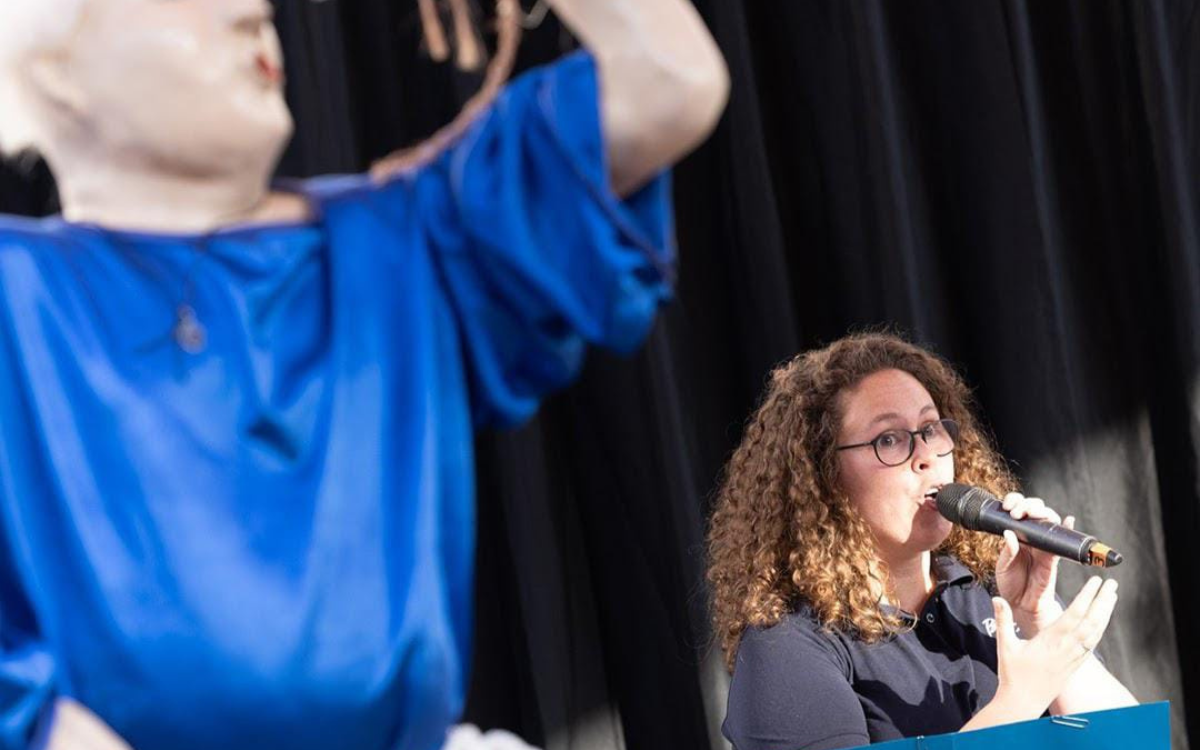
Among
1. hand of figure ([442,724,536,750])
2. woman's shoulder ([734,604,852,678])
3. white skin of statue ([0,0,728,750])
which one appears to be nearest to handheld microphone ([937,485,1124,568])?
woman's shoulder ([734,604,852,678])

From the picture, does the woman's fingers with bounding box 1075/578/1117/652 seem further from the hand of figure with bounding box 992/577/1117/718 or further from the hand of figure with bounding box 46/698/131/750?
the hand of figure with bounding box 46/698/131/750

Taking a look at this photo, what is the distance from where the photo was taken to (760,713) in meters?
2.24

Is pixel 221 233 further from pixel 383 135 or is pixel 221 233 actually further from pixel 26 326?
pixel 383 135

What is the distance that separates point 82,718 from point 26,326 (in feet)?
0.69

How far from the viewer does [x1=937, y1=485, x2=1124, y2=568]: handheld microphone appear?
198 cm

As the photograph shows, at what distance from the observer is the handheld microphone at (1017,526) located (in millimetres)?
1979

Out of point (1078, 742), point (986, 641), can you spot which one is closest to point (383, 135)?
point (986, 641)

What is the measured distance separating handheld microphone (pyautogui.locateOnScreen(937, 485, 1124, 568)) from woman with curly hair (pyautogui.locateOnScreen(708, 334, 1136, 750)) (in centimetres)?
2

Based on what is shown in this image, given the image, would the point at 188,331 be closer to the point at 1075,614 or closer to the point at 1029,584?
the point at 1075,614

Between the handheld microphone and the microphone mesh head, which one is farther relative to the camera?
the microphone mesh head

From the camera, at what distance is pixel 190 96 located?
96cm

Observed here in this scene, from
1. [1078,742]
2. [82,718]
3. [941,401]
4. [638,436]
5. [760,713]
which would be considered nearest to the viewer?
[82,718]

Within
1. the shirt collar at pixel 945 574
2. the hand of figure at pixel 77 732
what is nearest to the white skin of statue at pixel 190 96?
the hand of figure at pixel 77 732

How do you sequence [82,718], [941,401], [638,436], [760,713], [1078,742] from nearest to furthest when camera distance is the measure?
[82,718]
[1078,742]
[760,713]
[941,401]
[638,436]
